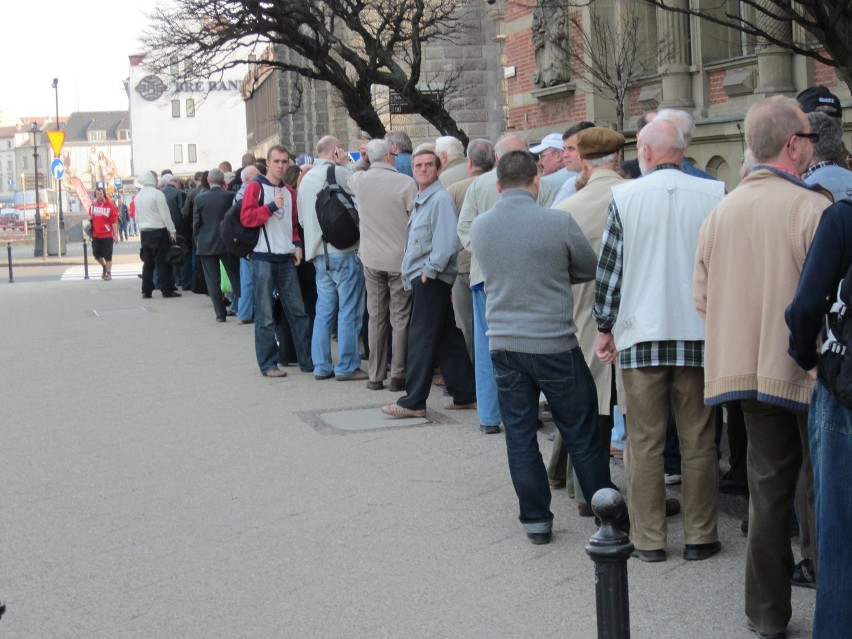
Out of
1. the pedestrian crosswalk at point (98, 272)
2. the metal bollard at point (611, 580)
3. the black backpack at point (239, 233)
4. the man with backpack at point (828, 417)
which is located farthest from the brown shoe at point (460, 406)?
the pedestrian crosswalk at point (98, 272)

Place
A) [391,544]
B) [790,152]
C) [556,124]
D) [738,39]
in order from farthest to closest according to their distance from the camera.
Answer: [556,124], [738,39], [391,544], [790,152]

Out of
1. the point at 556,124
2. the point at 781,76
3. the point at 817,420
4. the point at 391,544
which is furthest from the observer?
the point at 556,124

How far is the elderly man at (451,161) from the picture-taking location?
10.7 m

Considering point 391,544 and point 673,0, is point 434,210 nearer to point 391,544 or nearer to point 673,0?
point 391,544

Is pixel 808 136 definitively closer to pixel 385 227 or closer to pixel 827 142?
pixel 827 142

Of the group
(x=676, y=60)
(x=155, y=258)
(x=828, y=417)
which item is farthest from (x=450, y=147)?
(x=155, y=258)

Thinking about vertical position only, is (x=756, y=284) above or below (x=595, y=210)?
below

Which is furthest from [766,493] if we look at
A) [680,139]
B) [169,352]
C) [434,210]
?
[169,352]

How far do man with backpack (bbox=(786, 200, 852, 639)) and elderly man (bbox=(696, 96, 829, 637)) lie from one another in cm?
48

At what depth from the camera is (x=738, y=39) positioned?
18406 mm

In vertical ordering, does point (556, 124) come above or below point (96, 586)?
above

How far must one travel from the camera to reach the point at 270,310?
39.5 ft

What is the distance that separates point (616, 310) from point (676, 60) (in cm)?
1416

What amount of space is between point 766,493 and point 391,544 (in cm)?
211
